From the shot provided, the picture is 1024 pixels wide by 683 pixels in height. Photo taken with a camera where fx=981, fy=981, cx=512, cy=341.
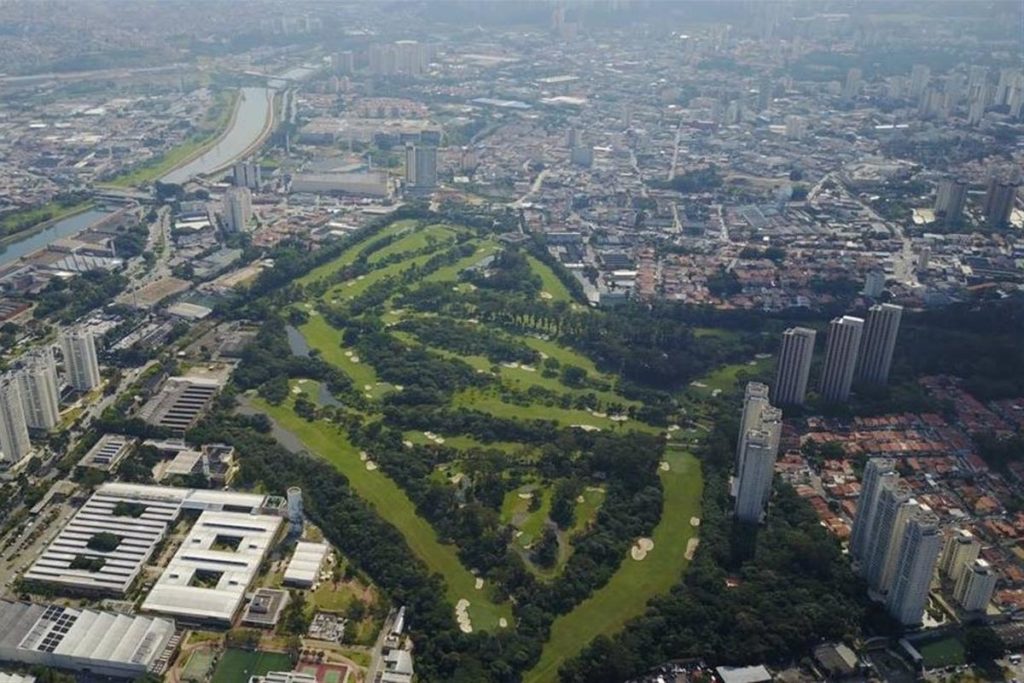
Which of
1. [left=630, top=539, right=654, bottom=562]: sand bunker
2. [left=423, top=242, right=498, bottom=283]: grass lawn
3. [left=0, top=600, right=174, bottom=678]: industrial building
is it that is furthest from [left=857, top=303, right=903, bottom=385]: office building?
[left=0, top=600, right=174, bottom=678]: industrial building

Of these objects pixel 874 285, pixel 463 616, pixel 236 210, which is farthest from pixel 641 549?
pixel 236 210

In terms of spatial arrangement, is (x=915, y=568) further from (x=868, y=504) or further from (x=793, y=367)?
(x=793, y=367)

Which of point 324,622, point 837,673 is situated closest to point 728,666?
point 837,673

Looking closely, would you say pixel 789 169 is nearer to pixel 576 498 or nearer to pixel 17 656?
pixel 576 498

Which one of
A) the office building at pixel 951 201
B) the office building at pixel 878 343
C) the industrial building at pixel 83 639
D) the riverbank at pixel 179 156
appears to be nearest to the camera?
the industrial building at pixel 83 639

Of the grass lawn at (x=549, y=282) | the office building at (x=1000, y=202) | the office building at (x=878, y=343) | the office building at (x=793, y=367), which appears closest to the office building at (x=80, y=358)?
the grass lawn at (x=549, y=282)

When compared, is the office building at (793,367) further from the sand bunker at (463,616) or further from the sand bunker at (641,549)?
the sand bunker at (463,616)
